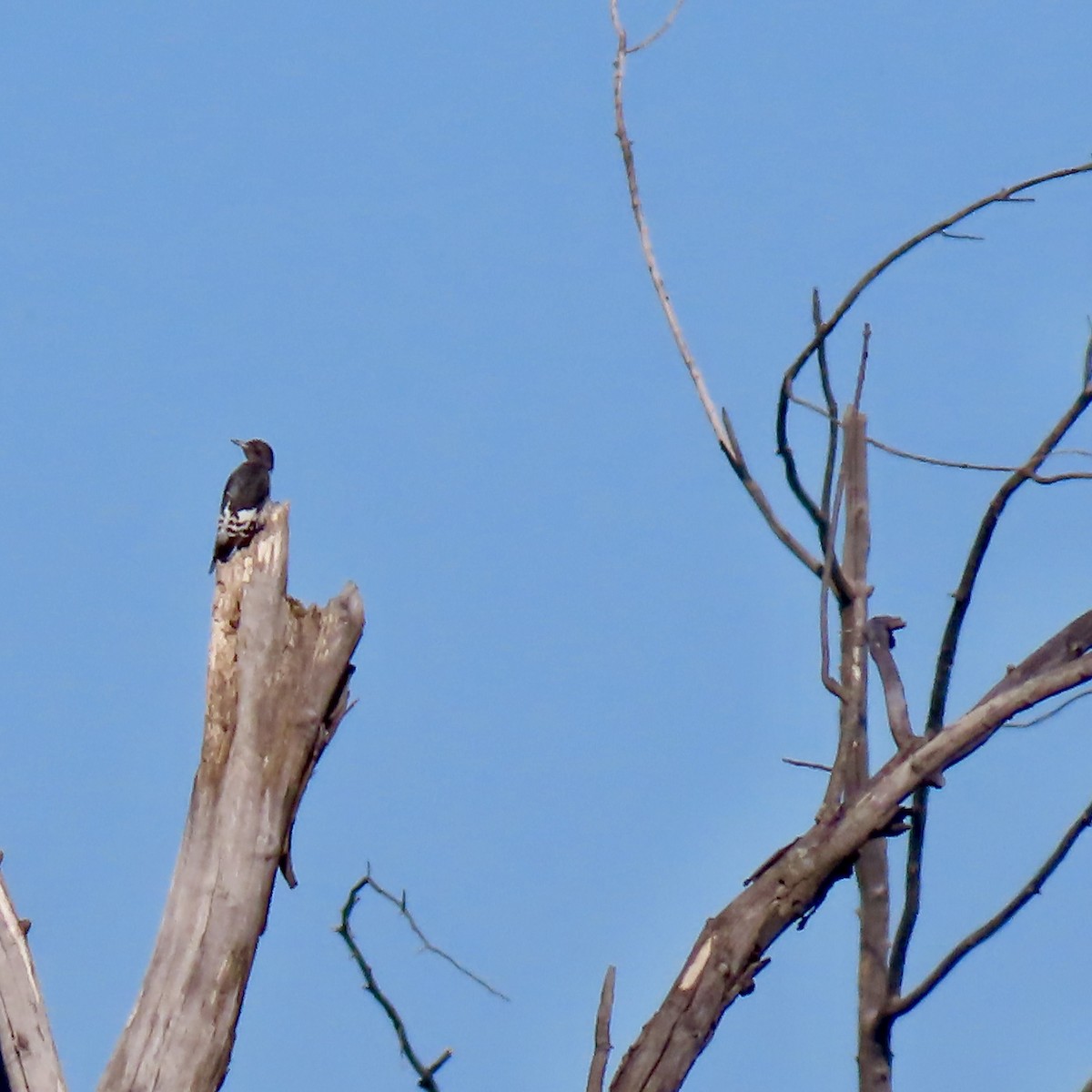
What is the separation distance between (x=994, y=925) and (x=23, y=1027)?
9.62 ft

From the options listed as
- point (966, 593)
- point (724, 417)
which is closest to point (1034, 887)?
point (966, 593)

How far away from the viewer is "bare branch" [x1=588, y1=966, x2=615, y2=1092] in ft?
11.7

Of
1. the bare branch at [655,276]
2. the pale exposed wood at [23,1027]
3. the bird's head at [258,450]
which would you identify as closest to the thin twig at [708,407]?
the bare branch at [655,276]

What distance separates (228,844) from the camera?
5145 mm

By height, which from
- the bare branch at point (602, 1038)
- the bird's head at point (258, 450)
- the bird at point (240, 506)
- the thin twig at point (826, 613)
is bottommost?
the bare branch at point (602, 1038)

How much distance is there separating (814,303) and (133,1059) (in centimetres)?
302

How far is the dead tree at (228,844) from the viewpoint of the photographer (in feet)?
15.8

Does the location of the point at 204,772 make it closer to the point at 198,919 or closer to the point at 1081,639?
the point at 198,919

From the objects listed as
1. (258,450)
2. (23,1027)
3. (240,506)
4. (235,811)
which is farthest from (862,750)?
(258,450)

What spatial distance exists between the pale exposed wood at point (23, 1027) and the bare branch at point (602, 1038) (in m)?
2.12

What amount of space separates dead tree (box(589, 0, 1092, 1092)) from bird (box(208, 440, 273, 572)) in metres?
3.94

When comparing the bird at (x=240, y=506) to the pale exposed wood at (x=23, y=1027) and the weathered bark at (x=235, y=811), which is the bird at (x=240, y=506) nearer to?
the weathered bark at (x=235, y=811)

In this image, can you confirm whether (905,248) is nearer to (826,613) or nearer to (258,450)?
(826,613)

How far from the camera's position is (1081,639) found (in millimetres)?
4258
